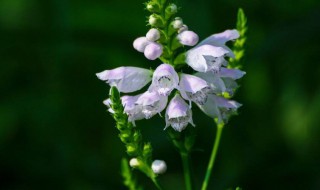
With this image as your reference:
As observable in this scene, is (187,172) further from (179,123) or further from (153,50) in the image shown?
(153,50)

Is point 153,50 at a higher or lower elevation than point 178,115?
higher

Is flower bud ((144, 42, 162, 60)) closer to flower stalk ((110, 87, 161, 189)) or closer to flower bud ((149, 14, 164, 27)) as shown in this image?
flower bud ((149, 14, 164, 27))

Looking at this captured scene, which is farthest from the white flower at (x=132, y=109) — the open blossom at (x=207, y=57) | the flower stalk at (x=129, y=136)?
the open blossom at (x=207, y=57)

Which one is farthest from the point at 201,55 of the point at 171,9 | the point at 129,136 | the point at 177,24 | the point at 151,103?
the point at 129,136

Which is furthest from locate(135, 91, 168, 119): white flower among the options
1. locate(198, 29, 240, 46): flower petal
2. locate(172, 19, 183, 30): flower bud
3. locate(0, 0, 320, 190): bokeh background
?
locate(0, 0, 320, 190): bokeh background
